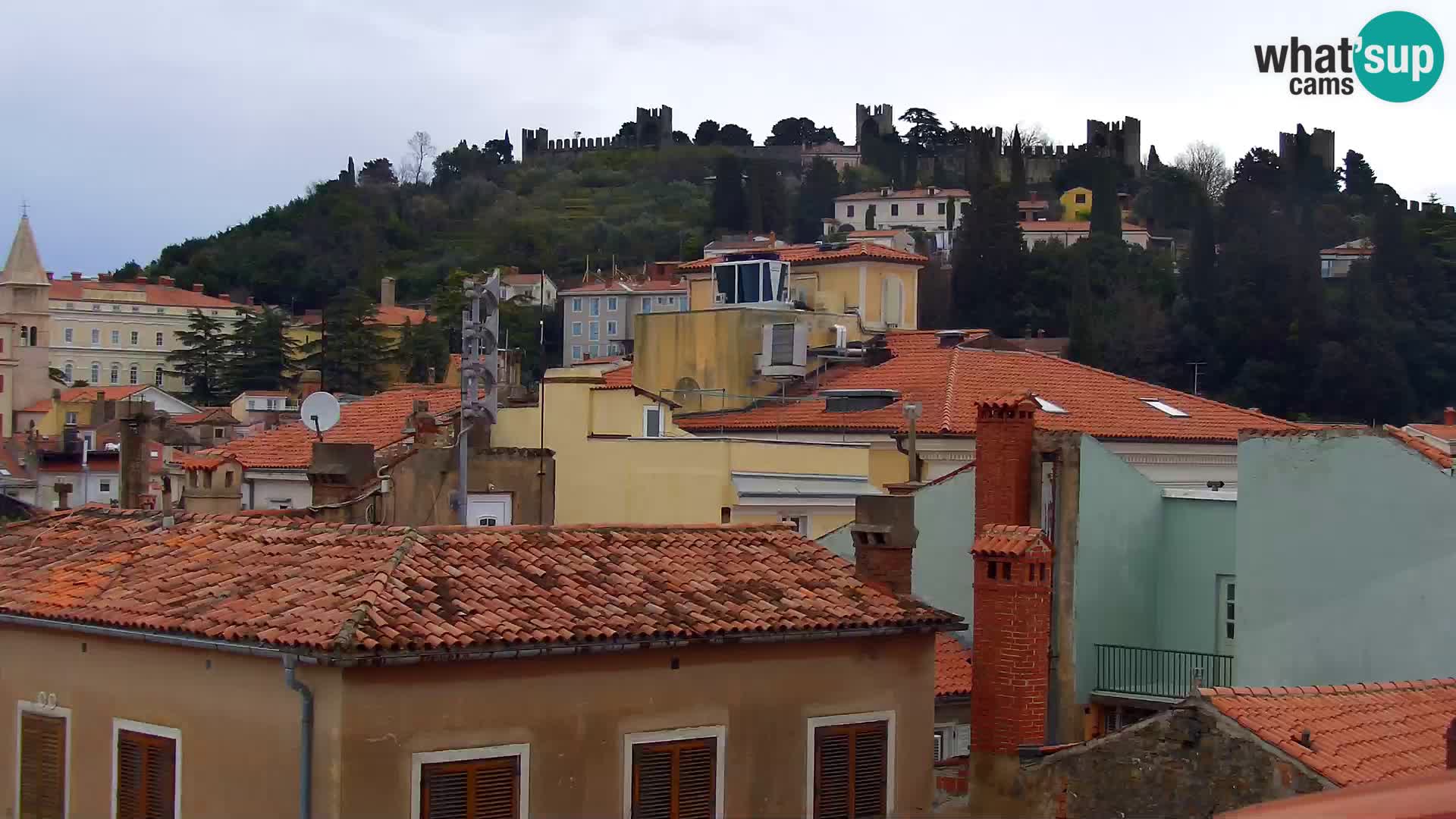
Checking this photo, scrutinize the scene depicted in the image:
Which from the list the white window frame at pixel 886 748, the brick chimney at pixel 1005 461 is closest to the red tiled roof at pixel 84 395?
the brick chimney at pixel 1005 461

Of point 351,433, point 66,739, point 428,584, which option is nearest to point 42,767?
point 66,739

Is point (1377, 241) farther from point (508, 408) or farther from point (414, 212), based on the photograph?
point (414, 212)

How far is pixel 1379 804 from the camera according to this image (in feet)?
25.8

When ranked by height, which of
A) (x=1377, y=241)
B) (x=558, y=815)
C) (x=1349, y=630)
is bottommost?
(x=558, y=815)

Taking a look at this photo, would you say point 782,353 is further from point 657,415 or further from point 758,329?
point 657,415

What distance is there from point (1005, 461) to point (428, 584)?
7.00 m

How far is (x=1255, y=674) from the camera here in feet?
51.9

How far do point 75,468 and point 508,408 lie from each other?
111 feet

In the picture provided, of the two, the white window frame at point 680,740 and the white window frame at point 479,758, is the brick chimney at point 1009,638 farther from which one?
the white window frame at point 479,758

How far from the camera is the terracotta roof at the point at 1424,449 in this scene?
47.9 feet

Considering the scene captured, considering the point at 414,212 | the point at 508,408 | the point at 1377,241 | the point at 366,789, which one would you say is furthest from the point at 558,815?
the point at 414,212

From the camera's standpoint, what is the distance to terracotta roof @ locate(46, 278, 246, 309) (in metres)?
116

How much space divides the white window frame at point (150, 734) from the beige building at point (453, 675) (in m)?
0.02

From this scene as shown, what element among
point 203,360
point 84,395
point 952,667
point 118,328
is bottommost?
point 952,667
